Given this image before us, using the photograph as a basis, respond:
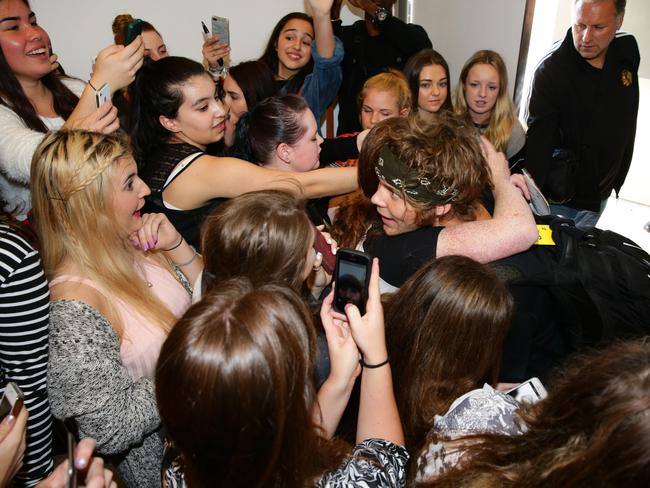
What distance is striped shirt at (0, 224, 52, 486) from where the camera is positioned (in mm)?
1206

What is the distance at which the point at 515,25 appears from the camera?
11.3 feet

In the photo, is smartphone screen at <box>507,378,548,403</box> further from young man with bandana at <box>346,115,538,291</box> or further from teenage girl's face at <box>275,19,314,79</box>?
teenage girl's face at <box>275,19,314,79</box>

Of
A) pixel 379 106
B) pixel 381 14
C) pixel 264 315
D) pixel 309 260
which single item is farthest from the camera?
pixel 381 14

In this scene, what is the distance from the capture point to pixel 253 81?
9.30ft

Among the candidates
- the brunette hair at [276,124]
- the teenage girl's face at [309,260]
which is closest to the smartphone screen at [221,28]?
the brunette hair at [276,124]

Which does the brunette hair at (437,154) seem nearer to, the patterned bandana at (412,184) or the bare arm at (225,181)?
the patterned bandana at (412,184)

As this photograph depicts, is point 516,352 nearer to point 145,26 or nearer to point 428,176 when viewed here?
point 428,176

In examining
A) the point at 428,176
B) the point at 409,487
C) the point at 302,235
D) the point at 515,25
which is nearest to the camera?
the point at 409,487

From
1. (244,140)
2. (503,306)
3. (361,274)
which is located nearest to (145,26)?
(244,140)

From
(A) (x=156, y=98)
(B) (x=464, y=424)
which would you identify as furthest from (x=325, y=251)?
(A) (x=156, y=98)

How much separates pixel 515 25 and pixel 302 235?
296cm

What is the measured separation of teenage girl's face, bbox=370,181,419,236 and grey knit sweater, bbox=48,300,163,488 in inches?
36.3

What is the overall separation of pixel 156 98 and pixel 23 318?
1132 millimetres

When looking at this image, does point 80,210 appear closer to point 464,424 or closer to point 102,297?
point 102,297
